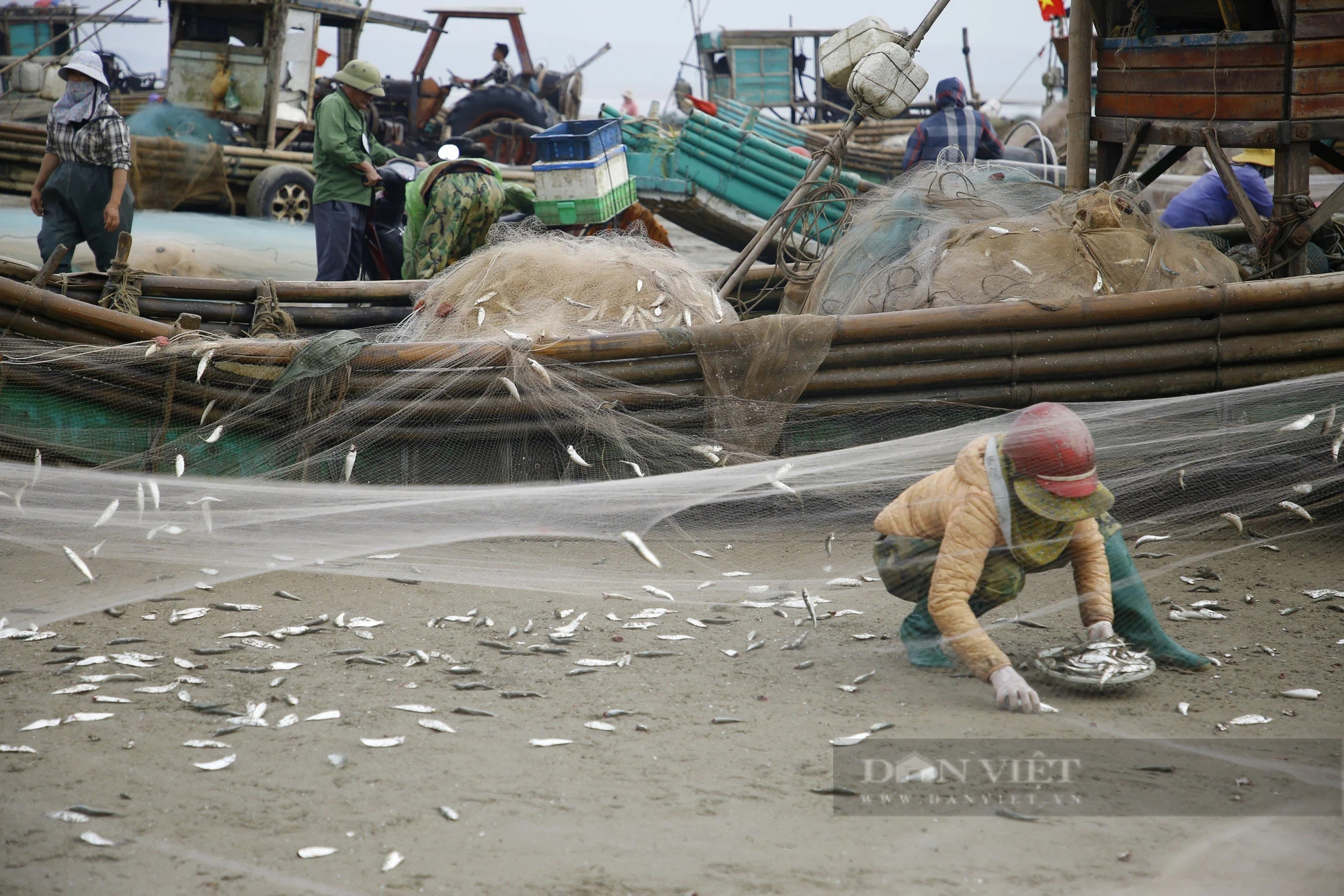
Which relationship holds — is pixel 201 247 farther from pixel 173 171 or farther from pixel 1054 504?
pixel 1054 504

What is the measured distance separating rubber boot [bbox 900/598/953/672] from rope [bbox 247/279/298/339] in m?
3.41

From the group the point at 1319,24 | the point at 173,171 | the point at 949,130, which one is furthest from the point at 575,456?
the point at 173,171

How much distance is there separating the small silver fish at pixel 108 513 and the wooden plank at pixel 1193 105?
17.2ft

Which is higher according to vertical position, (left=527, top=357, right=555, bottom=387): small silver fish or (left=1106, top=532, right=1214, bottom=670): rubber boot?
(left=527, top=357, right=555, bottom=387): small silver fish

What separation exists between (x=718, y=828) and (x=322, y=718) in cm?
123

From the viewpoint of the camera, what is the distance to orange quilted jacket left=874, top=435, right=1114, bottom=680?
3.09 metres

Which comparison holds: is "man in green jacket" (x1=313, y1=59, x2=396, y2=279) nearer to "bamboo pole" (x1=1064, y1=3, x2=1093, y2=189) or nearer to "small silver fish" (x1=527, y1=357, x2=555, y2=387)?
"small silver fish" (x1=527, y1=357, x2=555, y2=387)

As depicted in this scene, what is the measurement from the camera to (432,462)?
450 cm

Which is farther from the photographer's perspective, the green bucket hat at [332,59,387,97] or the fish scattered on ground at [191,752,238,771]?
the green bucket hat at [332,59,387,97]

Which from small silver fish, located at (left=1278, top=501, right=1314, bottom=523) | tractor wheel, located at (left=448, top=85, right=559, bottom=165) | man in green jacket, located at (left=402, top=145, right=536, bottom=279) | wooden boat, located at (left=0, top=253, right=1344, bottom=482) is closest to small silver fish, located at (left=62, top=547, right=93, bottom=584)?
wooden boat, located at (left=0, top=253, right=1344, bottom=482)

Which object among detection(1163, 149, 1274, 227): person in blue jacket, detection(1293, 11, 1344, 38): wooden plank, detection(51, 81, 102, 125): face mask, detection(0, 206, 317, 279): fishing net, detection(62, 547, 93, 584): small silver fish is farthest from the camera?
detection(0, 206, 317, 279): fishing net

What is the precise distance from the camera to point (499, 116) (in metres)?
16.2

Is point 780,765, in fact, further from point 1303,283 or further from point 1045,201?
point 1045,201

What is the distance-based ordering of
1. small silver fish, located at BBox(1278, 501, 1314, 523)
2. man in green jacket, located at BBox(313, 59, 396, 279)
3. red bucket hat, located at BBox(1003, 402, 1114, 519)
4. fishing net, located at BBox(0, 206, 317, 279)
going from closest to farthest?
red bucket hat, located at BBox(1003, 402, 1114, 519)
small silver fish, located at BBox(1278, 501, 1314, 523)
man in green jacket, located at BBox(313, 59, 396, 279)
fishing net, located at BBox(0, 206, 317, 279)
